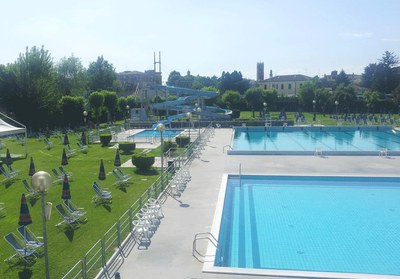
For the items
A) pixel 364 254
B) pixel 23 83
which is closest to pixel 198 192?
pixel 364 254

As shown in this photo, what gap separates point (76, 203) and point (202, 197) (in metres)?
4.27

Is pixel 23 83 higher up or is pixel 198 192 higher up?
pixel 23 83

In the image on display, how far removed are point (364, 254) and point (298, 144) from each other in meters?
18.3

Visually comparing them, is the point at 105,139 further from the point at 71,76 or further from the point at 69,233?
the point at 71,76

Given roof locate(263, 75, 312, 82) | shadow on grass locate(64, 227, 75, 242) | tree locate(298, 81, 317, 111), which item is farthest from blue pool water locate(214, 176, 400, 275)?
roof locate(263, 75, 312, 82)

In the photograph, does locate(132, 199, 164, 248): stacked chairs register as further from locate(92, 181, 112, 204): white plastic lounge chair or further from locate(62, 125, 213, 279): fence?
locate(92, 181, 112, 204): white plastic lounge chair

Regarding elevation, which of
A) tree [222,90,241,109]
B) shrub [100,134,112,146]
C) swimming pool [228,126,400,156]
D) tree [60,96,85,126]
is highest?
tree [222,90,241,109]

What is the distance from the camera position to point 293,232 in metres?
10.7

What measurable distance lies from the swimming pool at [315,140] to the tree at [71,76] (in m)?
32.3

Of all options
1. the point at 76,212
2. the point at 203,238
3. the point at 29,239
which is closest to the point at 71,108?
the point at 76,212

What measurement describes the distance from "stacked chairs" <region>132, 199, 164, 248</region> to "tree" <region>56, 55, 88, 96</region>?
4949 centimetres

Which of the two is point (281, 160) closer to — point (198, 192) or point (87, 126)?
point (198, 192)

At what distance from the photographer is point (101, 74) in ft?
230

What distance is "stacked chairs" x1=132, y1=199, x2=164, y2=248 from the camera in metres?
9.26
